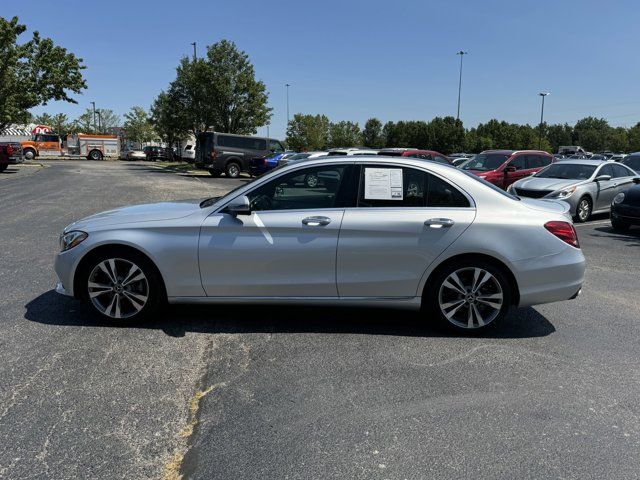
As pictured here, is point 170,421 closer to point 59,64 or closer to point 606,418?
point 606,418

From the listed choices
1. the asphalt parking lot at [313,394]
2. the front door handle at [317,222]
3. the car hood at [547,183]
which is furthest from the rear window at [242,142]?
the front door handle at [317,222]

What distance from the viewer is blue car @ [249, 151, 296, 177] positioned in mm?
26597

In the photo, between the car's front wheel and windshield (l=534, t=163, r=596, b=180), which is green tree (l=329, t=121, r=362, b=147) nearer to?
windshield (l=534, t=163, r=596, b=180)

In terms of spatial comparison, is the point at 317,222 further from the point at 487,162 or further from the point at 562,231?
the point at 487,162

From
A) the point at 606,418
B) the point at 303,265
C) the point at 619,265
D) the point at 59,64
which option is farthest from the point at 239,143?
the point at 606,418

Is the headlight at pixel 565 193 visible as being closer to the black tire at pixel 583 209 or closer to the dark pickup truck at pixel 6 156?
the black tire at pixel 583 209

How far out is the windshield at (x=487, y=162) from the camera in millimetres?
16031

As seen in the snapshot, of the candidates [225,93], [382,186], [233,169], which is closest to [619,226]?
[382,186]

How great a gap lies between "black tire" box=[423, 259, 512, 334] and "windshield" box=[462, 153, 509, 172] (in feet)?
39.4

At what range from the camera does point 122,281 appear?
4695 millimetres

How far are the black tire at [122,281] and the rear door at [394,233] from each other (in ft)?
5.45

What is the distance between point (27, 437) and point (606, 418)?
3.50 m

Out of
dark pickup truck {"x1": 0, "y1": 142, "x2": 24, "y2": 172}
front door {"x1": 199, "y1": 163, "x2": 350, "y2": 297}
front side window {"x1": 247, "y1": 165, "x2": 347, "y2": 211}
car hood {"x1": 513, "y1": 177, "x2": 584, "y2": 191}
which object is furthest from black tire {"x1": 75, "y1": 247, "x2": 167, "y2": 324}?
dark pickup truck {"x1": 0, "y1": 142, "x2": 24, "y2": 172}

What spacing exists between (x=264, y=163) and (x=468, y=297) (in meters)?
23.0
